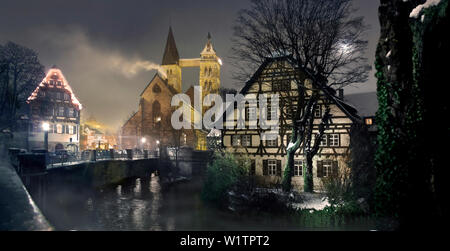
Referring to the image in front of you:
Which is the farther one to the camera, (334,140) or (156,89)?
(156,89)

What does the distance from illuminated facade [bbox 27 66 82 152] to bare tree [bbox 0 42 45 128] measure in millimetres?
1333

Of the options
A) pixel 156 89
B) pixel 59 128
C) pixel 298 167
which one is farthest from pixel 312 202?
pixel 156 89

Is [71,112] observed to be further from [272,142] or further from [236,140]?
[272,142]

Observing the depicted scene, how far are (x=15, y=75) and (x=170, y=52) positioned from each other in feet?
162

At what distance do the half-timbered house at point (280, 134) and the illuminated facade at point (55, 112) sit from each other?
79.2 feet

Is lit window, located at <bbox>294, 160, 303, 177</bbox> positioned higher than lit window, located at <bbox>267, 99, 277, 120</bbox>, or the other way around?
lit window, located at <bbox>267, 99, 277, 120</bbox>

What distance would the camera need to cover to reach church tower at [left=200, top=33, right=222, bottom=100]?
7694 centimetres

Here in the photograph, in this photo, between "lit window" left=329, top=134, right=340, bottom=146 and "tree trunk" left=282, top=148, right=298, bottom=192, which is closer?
"tree trunk" left=282, top=148, right=298, bottom=192

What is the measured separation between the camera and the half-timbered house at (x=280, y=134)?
21.8 meters

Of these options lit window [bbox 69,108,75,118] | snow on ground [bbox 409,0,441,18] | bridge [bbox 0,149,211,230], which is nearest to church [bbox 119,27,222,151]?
lit window [bbox 69,108,75,118]

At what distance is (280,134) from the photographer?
23.3 meters

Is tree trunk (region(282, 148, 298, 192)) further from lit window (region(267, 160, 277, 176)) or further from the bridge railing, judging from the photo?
the bridge railing

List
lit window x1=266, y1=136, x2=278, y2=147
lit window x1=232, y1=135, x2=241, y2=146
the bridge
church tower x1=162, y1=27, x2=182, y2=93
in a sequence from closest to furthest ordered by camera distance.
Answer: the bridge → lit window x1=266, y1=136, x2=278, y2=147 → lit window x1=232, y1=135, x2=241, y2=146 → church tower x1=162, y1=27, x2=182, y2=93

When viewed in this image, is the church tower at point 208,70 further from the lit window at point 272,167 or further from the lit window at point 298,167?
the lit window at point 298,167
